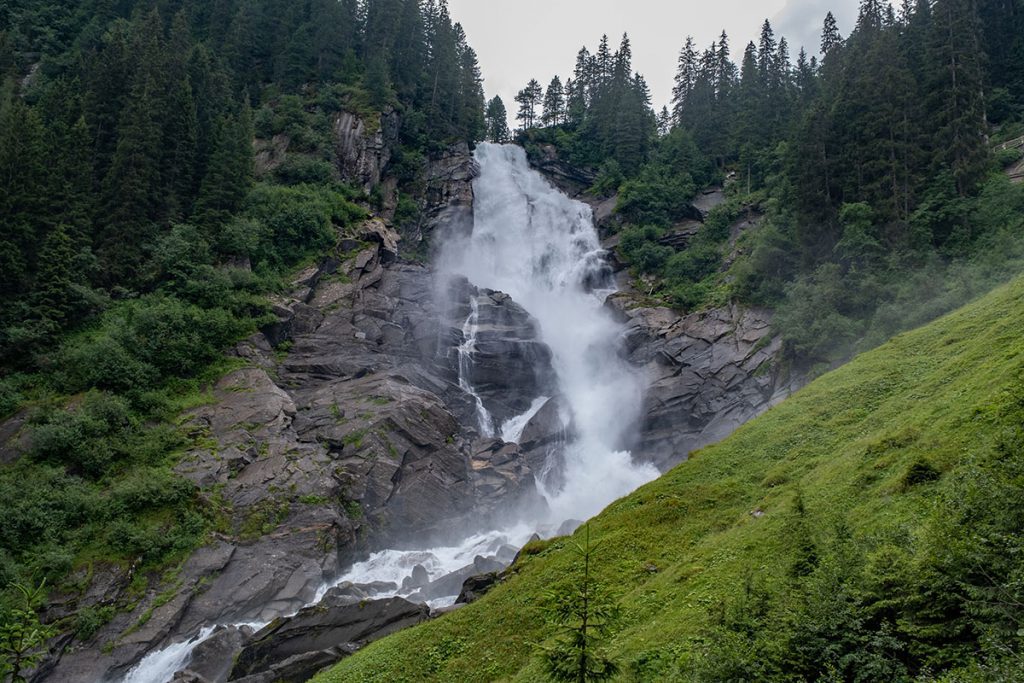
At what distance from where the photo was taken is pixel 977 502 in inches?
329

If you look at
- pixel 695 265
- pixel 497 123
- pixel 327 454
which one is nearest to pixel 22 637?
pixel 327 454

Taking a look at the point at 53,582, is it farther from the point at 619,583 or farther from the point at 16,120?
the point at 16,120

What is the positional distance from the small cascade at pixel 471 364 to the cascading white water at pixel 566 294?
603 cm

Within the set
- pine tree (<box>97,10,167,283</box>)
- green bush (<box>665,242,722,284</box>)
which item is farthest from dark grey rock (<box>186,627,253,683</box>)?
green bush (<box>665,242,722,284</box>)

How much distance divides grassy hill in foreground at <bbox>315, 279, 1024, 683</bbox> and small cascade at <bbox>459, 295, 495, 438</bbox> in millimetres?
20752

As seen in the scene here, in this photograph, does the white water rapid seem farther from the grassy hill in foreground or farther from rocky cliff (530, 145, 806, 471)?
the grassy hill in foreground

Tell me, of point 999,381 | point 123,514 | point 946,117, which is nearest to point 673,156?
point 946,117

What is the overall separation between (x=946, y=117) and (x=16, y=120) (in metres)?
57.1

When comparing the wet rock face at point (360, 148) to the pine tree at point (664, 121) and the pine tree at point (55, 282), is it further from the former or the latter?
the pine tree at point (664, 121)

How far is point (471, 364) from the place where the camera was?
44125 millimetres

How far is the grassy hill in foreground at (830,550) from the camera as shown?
300 inches

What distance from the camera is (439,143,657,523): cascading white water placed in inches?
1652

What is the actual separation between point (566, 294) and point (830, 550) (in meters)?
48.5

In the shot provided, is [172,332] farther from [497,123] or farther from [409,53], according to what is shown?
[497,123]
